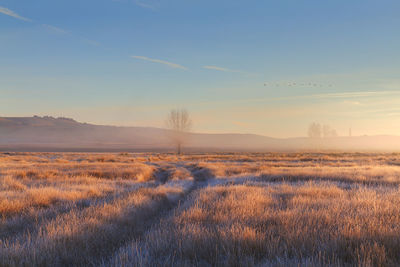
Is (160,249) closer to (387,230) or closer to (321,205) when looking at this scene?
(387,230)

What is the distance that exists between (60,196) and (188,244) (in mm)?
6331

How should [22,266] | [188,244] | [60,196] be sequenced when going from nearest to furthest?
[22,266], [188,244], [60,196]

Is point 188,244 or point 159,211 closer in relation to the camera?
point 188,244

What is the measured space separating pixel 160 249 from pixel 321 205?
448 centimetres

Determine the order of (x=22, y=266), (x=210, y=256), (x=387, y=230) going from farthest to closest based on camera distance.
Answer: (x=387, y=230)
(x=210, y=256)
(x=22, y=266)

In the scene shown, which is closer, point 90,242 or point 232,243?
point 232,243

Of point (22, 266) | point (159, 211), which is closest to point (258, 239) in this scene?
point (22, 266)

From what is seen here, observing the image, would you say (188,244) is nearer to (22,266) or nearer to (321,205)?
(22,266)

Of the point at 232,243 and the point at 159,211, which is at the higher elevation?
the point at 232,243

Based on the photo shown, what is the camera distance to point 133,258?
3.73 metres

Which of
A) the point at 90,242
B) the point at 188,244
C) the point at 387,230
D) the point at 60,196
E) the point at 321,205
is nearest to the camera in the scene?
the point at 188,244

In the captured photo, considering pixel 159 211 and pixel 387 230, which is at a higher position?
pixel 387 230

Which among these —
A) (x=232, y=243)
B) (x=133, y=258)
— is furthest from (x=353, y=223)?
(x=133, y=258)

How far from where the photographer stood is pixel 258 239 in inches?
169
